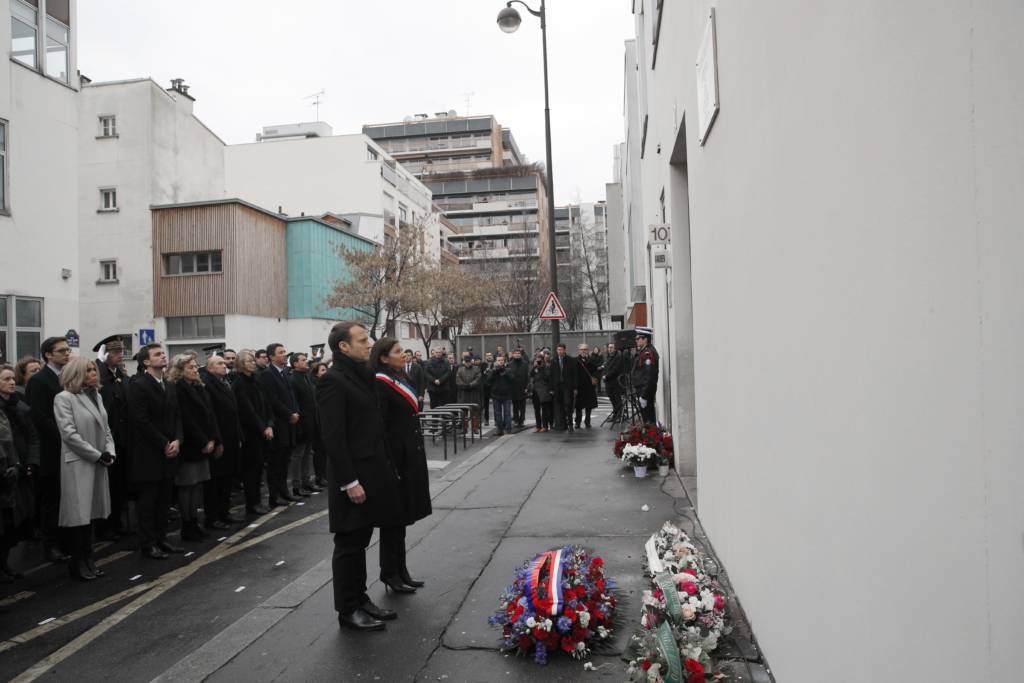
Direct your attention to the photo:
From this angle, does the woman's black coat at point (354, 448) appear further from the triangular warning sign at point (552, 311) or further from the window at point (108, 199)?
the window at point (108, 199)

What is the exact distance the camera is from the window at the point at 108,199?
3350 cm

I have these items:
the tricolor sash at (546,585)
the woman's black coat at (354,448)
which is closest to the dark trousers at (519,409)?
the woman's black coat at (354,448)

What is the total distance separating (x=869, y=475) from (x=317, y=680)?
10.4ft

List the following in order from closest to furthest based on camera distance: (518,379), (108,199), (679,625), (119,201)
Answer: (679,625) → (518,379) → (119,201) → (108,199)

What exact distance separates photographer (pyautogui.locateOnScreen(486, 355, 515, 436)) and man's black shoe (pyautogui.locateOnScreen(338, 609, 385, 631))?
37.8 ft

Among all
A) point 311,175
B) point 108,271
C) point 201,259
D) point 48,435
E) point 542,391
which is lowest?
point 542,391

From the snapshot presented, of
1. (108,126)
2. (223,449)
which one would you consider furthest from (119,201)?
(223,449)

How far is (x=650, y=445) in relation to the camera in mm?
9672

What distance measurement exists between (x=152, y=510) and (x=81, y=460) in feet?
3.09

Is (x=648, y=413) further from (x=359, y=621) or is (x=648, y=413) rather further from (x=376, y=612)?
(x=359, y=621)

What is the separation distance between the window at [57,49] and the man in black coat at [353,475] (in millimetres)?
17288

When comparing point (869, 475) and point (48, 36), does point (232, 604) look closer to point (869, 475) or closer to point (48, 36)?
point (869, 475)

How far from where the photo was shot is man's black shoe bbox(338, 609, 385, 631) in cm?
473

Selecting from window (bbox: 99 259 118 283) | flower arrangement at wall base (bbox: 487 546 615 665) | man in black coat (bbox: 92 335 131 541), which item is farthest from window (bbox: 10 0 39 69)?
flower arrangement at wall base (bbox: 487 546 615 665)
